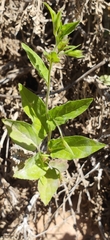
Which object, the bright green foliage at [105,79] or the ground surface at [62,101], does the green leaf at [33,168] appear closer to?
the ground surface at [62,101]

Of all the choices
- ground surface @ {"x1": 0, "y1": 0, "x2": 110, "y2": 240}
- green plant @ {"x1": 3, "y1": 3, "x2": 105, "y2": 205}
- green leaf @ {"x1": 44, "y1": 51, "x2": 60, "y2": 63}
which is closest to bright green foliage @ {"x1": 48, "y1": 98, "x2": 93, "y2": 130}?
green plant @ {"x1": 3, "y1": 3, "x2": 105, "y2": 205}

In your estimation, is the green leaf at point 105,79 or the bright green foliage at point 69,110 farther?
the green leaf at point 105,79

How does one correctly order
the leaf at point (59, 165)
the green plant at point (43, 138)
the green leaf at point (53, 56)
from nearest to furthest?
the green leaf at point (53, 56)
the green plant at point (43, 138)
the leaf at point (59, 165)

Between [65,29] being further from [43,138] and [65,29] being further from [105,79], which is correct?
[105,79]

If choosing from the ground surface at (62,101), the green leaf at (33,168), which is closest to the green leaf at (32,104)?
the green leaf at (33,168)

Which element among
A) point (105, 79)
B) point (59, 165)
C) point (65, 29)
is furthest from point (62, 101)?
point (65, 29)

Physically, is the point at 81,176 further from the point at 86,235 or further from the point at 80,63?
the point at 80,63

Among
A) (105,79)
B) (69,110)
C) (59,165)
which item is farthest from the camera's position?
(105,79)
